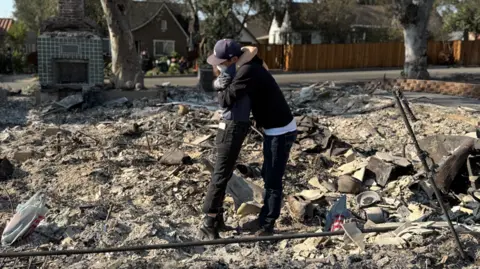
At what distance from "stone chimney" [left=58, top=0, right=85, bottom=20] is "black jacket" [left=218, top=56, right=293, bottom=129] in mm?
10726

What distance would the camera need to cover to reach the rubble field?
3924 mm

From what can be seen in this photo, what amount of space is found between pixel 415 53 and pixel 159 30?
28.3m

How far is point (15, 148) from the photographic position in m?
7.58

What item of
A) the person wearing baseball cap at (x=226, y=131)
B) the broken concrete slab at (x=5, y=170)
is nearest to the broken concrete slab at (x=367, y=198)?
the person wearing baseball cap at (x=226, y=131)

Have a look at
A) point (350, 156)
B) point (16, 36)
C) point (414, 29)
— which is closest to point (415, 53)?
point (414, 29)

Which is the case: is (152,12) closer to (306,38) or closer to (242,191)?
(306,38)

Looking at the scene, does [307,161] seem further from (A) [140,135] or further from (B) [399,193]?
(A) [140,135]

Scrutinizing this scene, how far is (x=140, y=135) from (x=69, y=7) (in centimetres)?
715

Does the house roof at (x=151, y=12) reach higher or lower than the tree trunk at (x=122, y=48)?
higher

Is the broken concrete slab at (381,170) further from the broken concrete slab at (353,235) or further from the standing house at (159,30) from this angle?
the standing house at (159,30)

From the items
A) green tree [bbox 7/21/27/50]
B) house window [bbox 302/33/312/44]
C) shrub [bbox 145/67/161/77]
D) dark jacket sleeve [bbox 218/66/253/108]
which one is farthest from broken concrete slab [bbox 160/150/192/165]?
house window [bbox 302/33/312/44]

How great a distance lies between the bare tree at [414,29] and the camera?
16594mm

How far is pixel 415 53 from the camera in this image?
1758cm

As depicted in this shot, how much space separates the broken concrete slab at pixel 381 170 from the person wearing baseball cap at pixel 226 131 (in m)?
2.18
